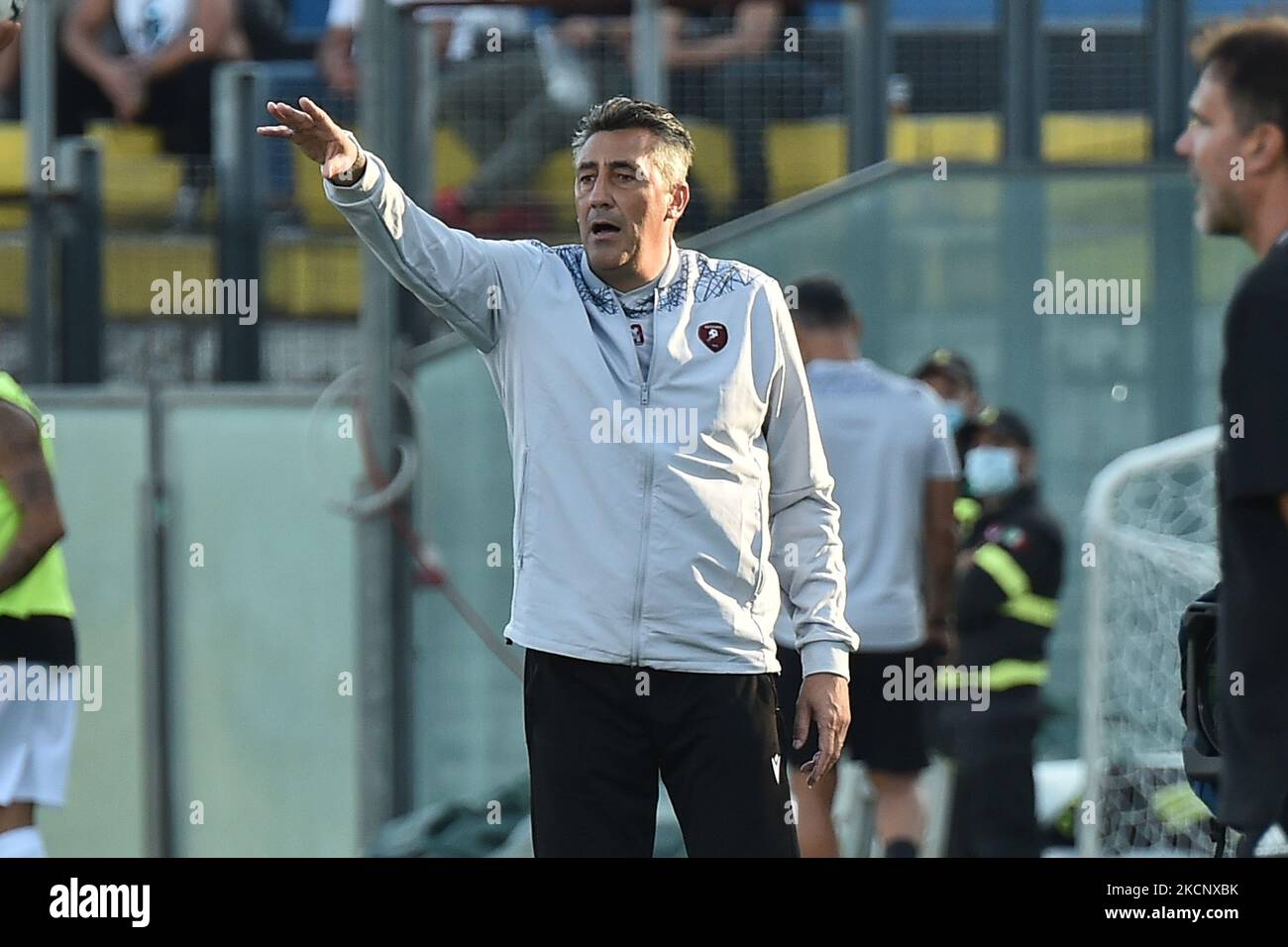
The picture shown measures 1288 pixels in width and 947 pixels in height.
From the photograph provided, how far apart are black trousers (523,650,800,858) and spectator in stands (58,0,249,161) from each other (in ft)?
17.7

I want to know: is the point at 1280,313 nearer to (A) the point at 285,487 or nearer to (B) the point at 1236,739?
(B) the point at 1236,739

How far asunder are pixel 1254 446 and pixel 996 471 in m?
3.93

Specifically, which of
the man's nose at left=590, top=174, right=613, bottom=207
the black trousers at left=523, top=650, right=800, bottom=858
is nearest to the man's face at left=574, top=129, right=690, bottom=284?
the man's nose at left=590, top=174, right=613, bottom=207

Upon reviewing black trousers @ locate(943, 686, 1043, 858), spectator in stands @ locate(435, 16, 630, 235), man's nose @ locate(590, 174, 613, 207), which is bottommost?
black trousers @ locate(943, 686, 1043, 858)

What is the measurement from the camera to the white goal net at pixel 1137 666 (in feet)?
22.9

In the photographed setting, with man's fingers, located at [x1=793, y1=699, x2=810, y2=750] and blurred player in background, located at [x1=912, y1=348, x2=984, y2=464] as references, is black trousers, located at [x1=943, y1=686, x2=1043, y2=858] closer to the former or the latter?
blurred player in background, located at [x1=912, y1=348, x2=984, y2=464]

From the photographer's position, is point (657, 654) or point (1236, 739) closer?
point (1236, 739)

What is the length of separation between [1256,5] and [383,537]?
10.9 feet

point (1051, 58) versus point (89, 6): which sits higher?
point (89, 6)

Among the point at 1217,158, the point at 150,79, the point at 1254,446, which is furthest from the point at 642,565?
the point at 150,79

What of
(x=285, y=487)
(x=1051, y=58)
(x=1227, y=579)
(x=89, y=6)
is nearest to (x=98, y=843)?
(x=285, y=487)

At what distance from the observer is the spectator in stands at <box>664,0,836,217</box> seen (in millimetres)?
7379
